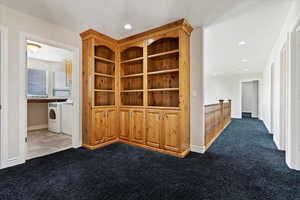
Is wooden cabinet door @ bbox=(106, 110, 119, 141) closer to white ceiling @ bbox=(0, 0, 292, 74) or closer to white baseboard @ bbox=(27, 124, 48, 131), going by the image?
white ceiling @ bbox=(0, 0, 292, 74)

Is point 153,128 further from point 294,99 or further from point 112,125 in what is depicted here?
point 294,99

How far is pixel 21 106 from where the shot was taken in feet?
7.73

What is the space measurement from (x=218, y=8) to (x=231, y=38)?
1.53 metres

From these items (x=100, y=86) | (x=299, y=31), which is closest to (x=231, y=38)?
(x=299, y=31)

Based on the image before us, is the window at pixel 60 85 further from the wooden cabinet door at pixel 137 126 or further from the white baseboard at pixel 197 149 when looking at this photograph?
the white baseboard at pixel 197 149

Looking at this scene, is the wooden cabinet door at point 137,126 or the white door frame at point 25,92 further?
the wooden cabinet door at point 137,126

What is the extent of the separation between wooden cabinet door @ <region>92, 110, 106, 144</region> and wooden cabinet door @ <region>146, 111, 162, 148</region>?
38.8 inches

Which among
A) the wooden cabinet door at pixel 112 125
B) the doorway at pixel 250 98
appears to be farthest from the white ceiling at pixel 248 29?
the doorway at pixel 250 98

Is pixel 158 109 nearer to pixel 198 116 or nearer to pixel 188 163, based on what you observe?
pixel 198 116

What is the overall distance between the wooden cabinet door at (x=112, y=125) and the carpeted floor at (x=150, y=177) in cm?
58

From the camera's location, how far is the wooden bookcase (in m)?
2.71

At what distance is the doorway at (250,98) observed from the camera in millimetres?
8898

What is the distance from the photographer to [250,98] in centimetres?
945

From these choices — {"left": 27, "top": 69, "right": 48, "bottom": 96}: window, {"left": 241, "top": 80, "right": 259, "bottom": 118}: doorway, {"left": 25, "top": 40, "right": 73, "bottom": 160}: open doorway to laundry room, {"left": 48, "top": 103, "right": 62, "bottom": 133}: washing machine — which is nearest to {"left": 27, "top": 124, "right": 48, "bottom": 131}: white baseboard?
{"left": 25, "top": 40, "right": 73, "bottom": 160}: open doorway to laundry room
